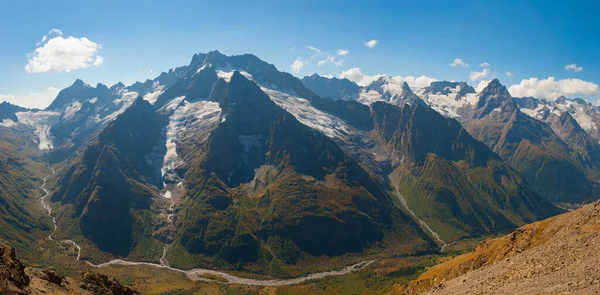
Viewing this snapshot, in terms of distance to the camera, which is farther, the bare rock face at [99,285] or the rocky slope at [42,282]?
the bare rock face at [99,285]

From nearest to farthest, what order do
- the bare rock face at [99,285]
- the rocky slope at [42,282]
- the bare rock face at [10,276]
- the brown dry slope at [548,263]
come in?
the bare rock face at [10,276] → the rocky slope at [42,282] → the brown dry slope at [548,263] → the bare rock face at [99,285]

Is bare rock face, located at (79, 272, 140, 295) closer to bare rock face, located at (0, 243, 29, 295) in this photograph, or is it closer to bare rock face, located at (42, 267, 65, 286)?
bare rock face, located at (42, 267, 65, 286)

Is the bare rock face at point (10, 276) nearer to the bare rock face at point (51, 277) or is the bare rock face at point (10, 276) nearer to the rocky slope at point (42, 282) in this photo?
the rocky slope at point (42, 282)

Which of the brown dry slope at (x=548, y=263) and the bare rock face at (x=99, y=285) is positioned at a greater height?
the brown dry slope at (x=548, y=263)

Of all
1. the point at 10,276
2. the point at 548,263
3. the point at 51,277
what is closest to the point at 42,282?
the point at 51,277

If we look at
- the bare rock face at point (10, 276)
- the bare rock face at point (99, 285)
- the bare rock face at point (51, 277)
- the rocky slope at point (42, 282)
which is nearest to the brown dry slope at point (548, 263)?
the bare rock face at point (99, 285)

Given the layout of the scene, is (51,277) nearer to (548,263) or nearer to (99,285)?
(99,285)
